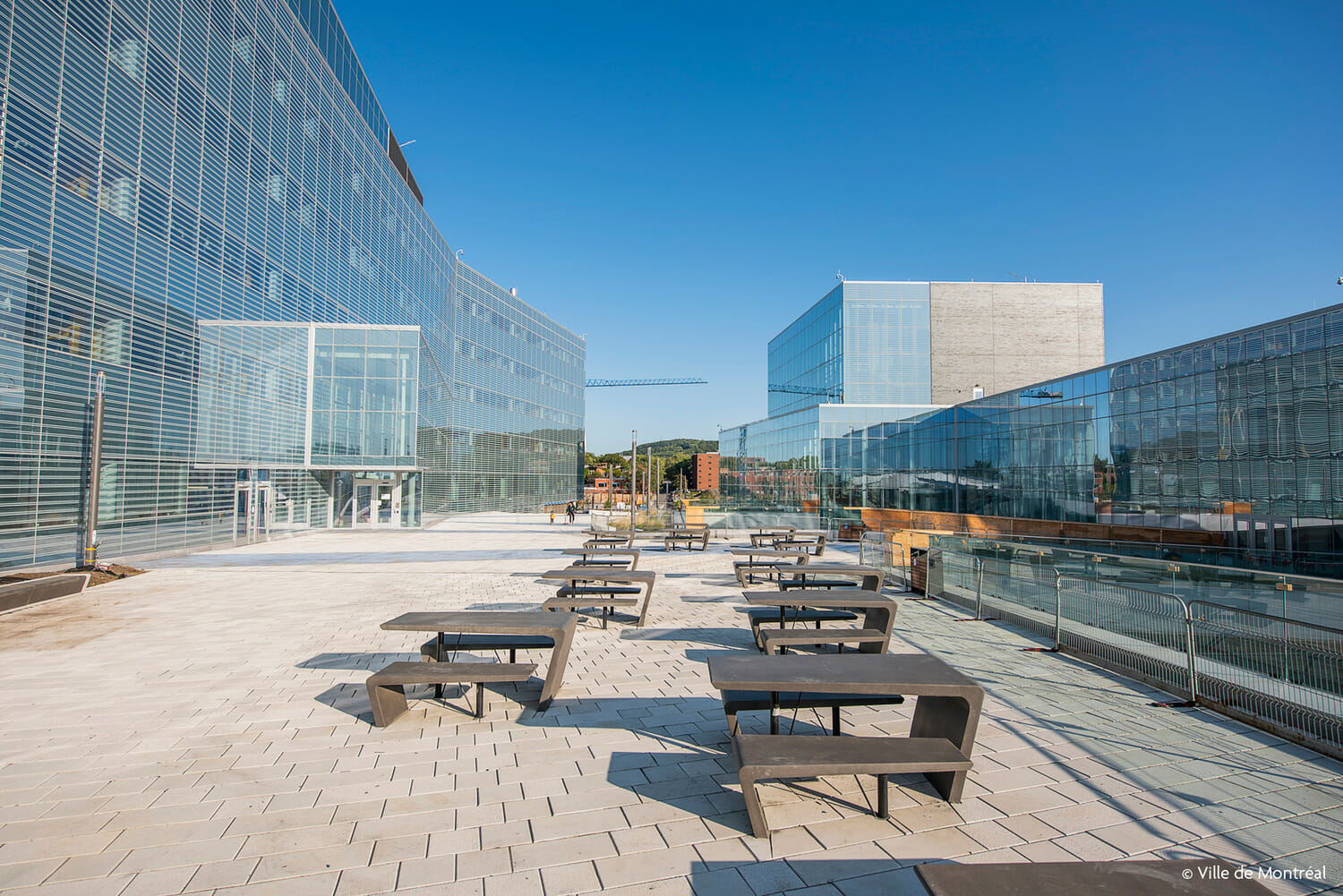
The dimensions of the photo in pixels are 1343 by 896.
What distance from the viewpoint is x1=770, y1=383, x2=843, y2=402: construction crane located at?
5453cm

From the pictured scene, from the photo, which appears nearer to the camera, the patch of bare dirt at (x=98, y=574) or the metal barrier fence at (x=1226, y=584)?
the metal barrier fence at (x=1226, y=584)

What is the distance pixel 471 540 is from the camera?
24.5 meters

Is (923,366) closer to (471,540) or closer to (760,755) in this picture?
(471,540)

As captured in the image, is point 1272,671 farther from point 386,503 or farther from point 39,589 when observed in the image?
point 386,503

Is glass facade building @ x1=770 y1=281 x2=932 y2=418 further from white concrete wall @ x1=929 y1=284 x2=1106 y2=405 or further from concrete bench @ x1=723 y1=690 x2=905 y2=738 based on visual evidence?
concrete bench @ x1=723 y1=690 x2=905 y2=738

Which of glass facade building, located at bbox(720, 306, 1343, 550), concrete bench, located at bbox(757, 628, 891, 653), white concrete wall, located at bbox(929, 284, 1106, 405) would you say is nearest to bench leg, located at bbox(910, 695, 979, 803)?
concrete bench, located at bbox(757, 628, 891, 653)

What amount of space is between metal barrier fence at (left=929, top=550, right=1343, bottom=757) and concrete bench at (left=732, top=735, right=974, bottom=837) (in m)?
3.29

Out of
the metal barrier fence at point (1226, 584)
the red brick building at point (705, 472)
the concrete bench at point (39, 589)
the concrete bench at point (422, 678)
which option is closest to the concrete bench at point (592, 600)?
the concrete bench at point (422, 678)

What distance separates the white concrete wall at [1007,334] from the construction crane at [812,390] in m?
7.25

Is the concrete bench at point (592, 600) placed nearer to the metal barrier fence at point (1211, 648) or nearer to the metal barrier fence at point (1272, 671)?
the metal barrier fence at point (1211, 648)

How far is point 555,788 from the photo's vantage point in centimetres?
425

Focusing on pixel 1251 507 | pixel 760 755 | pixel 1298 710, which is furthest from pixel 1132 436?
pixel 760 755

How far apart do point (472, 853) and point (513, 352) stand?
174ft

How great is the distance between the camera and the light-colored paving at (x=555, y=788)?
333cm
